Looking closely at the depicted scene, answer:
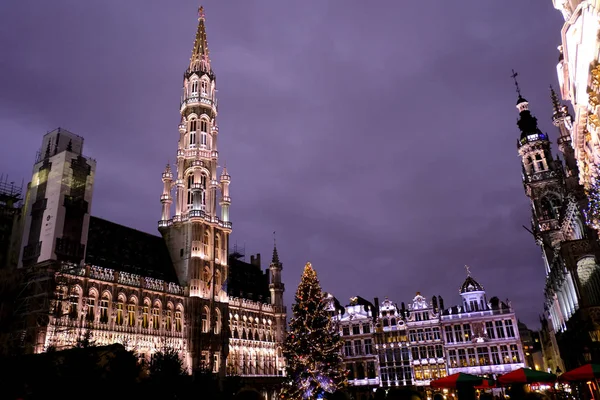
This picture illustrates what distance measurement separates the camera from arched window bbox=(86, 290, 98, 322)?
40.8 meters

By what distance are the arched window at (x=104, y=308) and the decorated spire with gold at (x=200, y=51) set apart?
127 feet

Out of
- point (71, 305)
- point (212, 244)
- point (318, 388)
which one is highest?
point (212, 244)

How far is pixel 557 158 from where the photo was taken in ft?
199

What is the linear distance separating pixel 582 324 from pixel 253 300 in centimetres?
4143

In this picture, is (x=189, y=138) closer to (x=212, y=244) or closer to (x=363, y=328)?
(x=212, y=244)

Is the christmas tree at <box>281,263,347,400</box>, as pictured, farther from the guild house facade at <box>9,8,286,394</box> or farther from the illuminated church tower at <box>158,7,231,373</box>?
the illuminated church tower at <box>158,7,231,373</box>

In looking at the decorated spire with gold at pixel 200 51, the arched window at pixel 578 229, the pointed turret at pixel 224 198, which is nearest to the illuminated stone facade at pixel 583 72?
the arched window at pixel 578 229

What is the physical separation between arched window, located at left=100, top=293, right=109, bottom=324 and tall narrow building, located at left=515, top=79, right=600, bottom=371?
41109 millimetres

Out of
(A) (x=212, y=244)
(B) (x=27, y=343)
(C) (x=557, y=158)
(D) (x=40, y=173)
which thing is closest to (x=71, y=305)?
(B) (x=27, y=343)

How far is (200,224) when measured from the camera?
181 ft

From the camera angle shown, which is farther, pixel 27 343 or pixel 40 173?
pixel 40 173

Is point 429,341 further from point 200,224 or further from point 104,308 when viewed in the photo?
point 104,308

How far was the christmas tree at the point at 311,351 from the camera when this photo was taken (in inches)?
1416

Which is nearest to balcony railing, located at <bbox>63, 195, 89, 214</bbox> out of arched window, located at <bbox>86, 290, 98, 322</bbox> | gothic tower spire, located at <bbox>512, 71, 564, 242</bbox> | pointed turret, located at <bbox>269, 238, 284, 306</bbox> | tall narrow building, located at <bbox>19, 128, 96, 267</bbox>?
tall narrow building, located at <bbox>19, 128, 96, 267</bbox>
